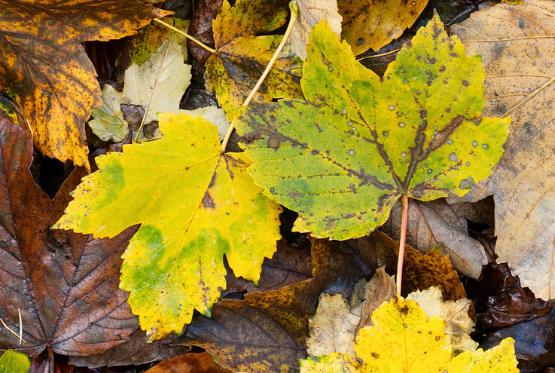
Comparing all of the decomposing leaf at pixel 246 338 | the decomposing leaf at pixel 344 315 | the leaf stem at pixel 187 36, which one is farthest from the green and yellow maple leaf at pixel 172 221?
the leaf stem at pixel 187 36

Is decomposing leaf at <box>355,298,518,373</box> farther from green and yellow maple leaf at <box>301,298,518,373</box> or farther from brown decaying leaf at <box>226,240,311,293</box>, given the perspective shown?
brown decaying leaf at <box>226,240,311,293</box>

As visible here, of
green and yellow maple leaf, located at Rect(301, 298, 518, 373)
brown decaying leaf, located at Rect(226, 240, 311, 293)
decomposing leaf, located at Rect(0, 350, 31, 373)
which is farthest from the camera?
brown decaying leaf, located at Rect(226, 240, 311, 293)

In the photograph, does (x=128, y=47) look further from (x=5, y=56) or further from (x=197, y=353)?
(x=197, y=353)

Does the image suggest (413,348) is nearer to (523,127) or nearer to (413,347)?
(413,347)

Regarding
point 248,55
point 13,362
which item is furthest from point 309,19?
point 13,362

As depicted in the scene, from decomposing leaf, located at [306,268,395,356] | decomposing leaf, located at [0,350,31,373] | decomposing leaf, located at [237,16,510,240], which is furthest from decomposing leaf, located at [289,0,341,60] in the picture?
decomposing leaf, located at [0,350,31,373]

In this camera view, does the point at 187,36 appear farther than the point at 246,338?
Yes
